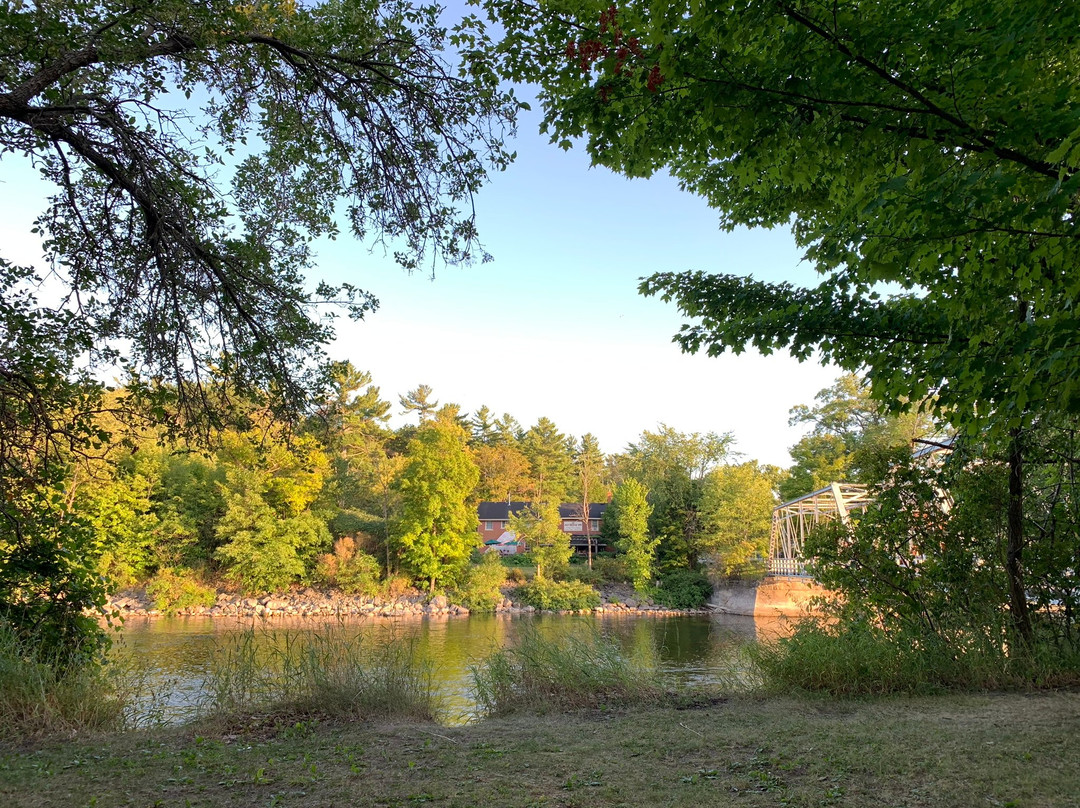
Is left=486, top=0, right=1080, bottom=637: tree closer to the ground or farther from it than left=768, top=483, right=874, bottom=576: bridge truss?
farther from it

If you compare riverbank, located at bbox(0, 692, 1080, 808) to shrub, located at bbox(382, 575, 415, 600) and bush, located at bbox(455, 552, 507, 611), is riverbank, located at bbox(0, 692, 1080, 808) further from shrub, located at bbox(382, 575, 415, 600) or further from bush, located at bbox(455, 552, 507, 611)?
shrub, located at bbox(382, 575, 415, 600)

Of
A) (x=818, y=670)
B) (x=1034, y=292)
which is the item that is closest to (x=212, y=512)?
(x=818, y=670)

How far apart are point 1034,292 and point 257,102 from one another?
566 centimetres

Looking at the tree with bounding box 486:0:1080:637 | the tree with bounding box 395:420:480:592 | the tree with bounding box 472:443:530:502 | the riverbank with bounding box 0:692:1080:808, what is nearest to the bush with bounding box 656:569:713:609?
the tree with bounding box 395:420:480:592

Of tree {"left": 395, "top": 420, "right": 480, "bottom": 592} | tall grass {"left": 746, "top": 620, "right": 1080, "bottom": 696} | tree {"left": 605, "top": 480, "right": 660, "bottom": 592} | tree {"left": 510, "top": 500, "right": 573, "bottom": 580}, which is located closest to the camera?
tall grass {"left": 746, "top": 620, "right": 1080, "bottom": 696}

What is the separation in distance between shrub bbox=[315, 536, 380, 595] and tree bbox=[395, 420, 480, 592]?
1.97m

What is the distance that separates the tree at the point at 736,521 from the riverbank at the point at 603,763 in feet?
94.7

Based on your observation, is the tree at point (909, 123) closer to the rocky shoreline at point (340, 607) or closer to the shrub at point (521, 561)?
the rocky shoreline at point (340, 607)

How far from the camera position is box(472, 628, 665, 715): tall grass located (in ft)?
19.4

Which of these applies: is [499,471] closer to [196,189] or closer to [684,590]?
[684,590]

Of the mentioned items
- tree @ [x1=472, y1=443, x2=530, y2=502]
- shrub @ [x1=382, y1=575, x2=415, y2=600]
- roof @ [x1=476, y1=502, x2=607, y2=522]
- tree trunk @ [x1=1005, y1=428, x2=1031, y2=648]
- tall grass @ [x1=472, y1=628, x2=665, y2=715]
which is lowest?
shrub @ [x1=382, y1=575, x2=415, y2=600]

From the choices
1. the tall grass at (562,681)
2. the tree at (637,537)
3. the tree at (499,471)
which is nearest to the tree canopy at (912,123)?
the tall grass at (562,681)

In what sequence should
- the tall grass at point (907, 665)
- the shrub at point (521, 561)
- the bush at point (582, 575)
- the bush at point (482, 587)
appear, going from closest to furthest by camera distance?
the tall grass at point (907, 665), the bush at point (482, 587), the bush at point (582, 575), the shrub at point (521, 561)

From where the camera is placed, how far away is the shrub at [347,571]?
98.8 ft
